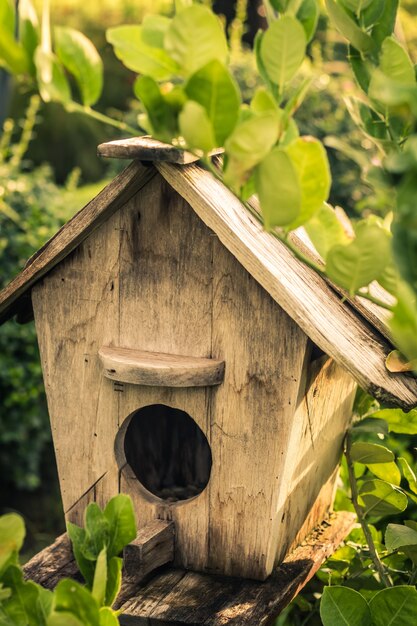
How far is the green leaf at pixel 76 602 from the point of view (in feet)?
3.44

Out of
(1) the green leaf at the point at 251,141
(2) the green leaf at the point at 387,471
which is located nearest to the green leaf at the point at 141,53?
(1) the green leaf at the point at 251,141

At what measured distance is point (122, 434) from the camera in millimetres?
1858

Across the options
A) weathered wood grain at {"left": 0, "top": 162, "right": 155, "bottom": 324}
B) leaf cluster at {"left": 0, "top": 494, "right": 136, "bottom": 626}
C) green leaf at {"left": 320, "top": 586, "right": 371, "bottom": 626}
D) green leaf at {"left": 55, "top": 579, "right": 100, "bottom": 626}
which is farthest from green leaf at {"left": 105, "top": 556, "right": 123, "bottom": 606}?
weathered wood grain at {"left": 0, "top": 162, "right": 155, "bottom": 324}

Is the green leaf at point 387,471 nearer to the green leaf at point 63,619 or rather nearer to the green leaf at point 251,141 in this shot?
the green leaf at point 63,619

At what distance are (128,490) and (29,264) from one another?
0.51 meters

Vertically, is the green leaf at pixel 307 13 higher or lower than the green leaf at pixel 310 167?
higher

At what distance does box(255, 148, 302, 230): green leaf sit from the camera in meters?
0.94

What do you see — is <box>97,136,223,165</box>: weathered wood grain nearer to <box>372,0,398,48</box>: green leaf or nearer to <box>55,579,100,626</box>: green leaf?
<box>372,0,398,48</box>: green leaf

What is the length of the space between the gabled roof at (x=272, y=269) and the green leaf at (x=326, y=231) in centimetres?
34

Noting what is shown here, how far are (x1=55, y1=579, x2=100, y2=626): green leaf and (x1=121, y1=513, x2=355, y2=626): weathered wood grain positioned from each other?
0.54m

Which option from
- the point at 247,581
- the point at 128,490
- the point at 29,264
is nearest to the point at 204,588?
the point at 247,581

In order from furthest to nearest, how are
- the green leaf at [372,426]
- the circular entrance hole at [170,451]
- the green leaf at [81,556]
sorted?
the circular entrance hole at [170,451]
the green leaf at [372,426]
the green leaf at [81,556]

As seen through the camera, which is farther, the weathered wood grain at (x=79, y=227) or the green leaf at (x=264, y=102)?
the weathered wood grain at (x=79, y=227)

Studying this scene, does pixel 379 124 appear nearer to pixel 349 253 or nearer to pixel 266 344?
pixel 349 253
